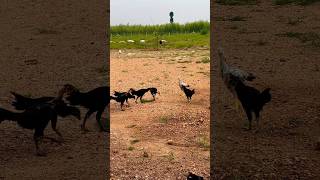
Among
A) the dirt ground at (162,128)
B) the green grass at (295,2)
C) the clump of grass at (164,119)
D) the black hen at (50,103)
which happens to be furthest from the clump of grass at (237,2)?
the black hen at (50,103)

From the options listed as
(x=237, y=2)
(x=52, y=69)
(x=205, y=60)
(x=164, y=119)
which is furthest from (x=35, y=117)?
(x=237, y=2)

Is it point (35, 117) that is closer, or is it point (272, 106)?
point (35, 117)

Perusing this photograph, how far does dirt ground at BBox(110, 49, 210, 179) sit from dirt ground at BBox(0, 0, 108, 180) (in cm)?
38

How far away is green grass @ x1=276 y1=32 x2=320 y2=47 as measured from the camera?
15959mm

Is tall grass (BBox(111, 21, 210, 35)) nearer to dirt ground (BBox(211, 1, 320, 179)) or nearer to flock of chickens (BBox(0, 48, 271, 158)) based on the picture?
dirt ground (BBox(211, 1, 320, 179))

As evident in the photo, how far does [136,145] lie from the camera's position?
8.80 metres

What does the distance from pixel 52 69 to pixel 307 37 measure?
799cm

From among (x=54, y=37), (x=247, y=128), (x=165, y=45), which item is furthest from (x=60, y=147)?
(x=165, y=45)

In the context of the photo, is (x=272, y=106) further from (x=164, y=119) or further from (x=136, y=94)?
(x=136, y=94)

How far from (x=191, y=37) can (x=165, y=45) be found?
352 centimetres

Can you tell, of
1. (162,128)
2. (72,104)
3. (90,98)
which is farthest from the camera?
(162,128)

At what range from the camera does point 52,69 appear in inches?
526

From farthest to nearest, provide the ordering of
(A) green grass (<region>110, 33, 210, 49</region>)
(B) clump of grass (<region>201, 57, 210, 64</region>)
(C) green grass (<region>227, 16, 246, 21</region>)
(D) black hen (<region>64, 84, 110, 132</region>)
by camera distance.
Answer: (A) green grass (<region>110, 33, 210, 49</region>) → (C) green grass (<region>227, 16, 246, 21</region>) → (B) clump of grass (<region>201, 57, 210, 64</region>) → (D) black hen (<region>64, 84, 110, 132</region>)

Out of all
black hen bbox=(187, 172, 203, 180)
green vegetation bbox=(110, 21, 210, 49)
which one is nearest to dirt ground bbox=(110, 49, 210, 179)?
black hen bbox=(187, 172, 203, 180)
